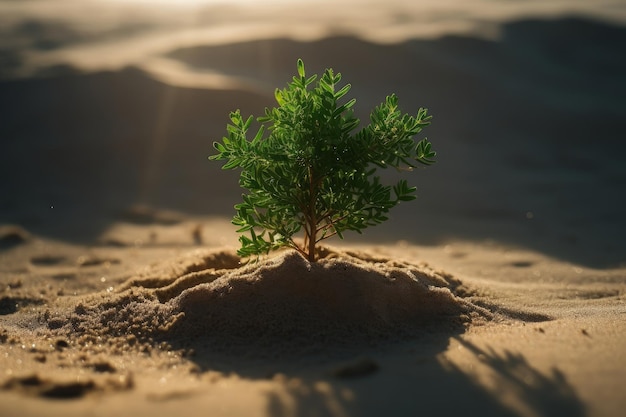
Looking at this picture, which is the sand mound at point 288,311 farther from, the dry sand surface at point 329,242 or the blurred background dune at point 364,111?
the blurred background dune at point 364,111

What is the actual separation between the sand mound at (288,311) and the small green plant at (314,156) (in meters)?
0.19

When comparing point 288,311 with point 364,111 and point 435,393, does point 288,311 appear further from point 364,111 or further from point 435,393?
point 364,111

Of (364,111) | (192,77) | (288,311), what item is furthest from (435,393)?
(192,77)

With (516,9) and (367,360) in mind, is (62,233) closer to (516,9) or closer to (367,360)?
(367,360)

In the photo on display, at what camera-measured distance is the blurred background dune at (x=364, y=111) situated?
6945 millimetres

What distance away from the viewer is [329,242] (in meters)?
6.43

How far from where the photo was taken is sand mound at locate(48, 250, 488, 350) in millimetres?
3371

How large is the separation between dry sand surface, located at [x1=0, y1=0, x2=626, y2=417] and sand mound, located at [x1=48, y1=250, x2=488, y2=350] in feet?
0.03

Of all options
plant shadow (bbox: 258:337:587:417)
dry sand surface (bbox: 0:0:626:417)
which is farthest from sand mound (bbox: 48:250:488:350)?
plant shadow (bbox: 258:337:587:417)

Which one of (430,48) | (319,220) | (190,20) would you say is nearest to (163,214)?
(319,220)

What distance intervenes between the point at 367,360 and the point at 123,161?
5365 mm

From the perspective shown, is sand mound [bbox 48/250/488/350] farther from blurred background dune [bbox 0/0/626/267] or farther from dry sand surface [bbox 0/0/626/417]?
blurred background dune [bbox 0/0/626/267]

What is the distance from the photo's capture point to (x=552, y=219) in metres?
6.85

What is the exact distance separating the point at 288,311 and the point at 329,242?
300 centimetres
